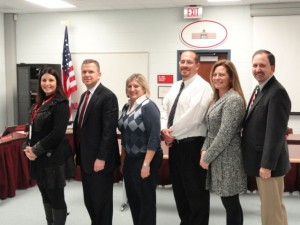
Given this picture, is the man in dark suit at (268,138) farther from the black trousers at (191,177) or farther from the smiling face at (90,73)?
the smiling face at (90,73)

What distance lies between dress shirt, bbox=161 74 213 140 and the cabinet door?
181 inches

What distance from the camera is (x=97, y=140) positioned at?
8.00ft

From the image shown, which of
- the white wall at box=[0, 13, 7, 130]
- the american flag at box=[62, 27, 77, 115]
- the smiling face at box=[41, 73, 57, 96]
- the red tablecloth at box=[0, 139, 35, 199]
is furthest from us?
the white wall at box=[0, 13, 7, 130]

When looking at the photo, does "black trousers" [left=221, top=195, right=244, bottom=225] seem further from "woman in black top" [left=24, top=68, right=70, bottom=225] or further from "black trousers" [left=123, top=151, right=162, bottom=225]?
"woman in black top" [left=24, top=68, right=70, bottom=225]

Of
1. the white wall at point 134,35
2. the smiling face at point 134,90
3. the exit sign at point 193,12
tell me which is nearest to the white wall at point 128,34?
the white wall at point 134,35

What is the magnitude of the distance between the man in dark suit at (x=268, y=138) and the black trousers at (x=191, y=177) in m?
0.38

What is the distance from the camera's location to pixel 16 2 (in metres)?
5.93

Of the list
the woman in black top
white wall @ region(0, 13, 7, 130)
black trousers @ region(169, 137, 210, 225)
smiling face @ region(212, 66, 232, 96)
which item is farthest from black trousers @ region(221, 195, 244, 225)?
white wall @ region(0, 13, 7, 130)

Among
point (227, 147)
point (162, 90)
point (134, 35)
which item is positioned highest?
point (134, 35)

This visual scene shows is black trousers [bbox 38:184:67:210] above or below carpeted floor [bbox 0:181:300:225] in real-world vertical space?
above

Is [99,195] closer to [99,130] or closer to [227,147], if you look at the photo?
[99,130]

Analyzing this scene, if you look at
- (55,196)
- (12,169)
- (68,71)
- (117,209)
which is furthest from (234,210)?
(68,71)

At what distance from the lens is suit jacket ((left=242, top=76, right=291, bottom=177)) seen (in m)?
2.03

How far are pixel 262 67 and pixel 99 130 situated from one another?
1.18 meters
